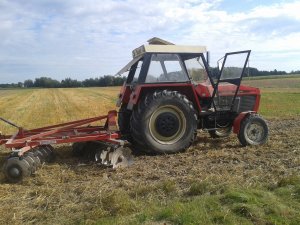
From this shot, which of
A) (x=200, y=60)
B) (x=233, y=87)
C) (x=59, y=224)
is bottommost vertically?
(x=59, y=224)

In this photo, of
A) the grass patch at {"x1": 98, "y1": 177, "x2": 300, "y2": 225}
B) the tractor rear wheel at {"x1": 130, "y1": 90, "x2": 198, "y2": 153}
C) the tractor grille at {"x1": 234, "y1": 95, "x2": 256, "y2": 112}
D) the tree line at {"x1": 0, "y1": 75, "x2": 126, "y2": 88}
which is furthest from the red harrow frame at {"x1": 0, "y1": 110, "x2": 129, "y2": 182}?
the tree line at {"x1": 0, "y1": 75, "x2": 126, "y2": 88}

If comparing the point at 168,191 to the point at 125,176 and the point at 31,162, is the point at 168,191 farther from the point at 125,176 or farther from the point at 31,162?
the point at 31,162

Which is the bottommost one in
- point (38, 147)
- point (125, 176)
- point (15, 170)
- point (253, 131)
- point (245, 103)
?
point (125, 176)

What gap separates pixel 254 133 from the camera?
28.3 feet

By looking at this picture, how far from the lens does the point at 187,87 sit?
831 centimetres

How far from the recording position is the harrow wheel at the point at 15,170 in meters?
6.32

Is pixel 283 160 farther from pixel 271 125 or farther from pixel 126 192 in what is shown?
pixel 271 125

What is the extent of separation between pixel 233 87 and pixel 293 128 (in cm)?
297

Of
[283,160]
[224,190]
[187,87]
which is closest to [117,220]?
[224,190]

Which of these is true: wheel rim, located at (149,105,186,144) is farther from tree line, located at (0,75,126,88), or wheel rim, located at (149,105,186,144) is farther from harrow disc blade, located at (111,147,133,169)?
tree line, located at (0,75,126,88)

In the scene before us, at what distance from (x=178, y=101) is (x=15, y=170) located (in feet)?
11.1

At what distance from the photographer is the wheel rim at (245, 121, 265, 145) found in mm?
Result: 8547

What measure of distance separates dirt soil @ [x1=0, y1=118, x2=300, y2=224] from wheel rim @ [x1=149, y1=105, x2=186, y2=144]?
399mm

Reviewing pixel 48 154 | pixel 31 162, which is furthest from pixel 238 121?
pixel 31 162
